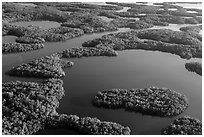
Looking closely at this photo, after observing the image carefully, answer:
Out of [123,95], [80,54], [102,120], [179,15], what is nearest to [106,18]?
[179,15]

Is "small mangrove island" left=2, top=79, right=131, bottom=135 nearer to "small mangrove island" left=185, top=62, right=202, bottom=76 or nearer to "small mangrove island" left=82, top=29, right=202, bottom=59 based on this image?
"small mangrove island" left=185, top=62, right=202, bottom=76

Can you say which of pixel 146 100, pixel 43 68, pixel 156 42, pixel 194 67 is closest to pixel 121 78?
pixel 146 100

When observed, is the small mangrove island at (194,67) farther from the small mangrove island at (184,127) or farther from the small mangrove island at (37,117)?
the small mangrove island at (37,117)

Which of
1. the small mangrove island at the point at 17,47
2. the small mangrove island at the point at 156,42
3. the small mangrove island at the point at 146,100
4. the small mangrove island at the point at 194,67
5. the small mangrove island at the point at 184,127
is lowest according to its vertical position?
the small mangrove island at the point at 184,127

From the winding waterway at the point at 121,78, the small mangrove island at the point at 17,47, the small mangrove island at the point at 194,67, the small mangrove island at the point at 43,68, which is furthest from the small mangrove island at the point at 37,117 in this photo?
the small mangrove island at the point at 194,67

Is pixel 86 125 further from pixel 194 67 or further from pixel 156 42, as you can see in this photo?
pixel 156 42

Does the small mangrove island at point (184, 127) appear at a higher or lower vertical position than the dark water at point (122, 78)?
lower
